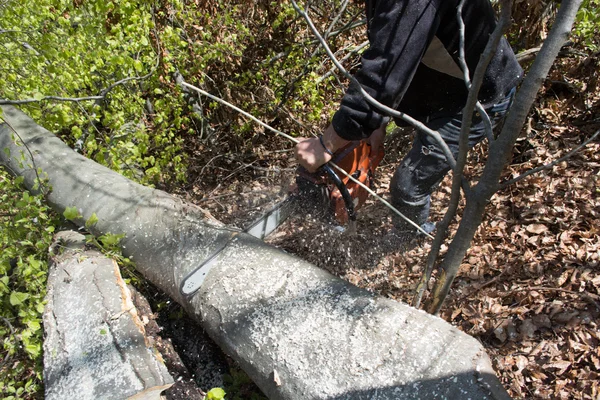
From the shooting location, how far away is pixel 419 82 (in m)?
2.44

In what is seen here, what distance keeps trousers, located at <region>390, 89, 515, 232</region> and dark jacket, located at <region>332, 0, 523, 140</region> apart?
0.09m

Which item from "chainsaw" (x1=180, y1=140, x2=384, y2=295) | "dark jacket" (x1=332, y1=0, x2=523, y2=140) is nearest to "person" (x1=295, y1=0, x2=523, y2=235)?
"dark jacket" (x1=332, y1=0, x2=523, y2=140)

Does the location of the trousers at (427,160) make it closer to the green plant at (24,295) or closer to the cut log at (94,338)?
the cut log at (94,338)

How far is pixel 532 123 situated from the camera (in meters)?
3.61

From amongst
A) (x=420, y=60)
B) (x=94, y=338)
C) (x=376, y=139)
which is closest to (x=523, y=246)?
(x=376, y=139)

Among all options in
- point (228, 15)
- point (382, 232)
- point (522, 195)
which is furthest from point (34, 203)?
point (522, 195)

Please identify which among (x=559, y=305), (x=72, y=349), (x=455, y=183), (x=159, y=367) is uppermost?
(x=455, y=183)

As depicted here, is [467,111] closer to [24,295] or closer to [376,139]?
[376,139]

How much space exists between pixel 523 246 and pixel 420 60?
152cm

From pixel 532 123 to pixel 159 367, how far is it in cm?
356

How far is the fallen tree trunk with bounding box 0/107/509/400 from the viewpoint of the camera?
142cm

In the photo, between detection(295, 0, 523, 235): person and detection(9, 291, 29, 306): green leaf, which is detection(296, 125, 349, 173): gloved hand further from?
detection(9, 291, 29, 306): green leaf

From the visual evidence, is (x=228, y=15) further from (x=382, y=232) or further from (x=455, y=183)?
(x=455, y=183)

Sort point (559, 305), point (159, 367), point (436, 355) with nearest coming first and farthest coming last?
1. point (436, 355)
2. point (159, 367)
3. point (559, 305)
